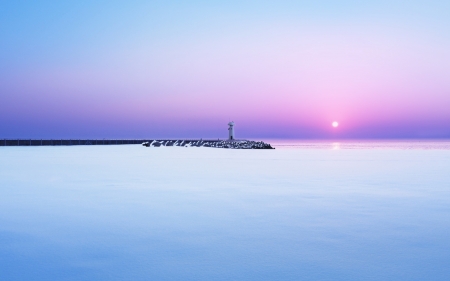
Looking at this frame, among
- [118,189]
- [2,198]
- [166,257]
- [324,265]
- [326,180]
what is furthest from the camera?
[326,180]

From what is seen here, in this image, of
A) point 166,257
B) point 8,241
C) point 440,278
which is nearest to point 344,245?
point 440,278

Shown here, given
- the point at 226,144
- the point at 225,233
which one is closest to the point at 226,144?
the point at 226,144

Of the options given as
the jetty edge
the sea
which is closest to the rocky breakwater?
the jetty edge

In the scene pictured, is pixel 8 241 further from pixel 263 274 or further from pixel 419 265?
pixel 419 265

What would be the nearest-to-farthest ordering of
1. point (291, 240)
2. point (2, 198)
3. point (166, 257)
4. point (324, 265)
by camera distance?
point (324, 265) → point (166, 257) → point (291, 240) → point (2, 198)

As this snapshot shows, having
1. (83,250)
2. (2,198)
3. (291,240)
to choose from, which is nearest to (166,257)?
(83,250)

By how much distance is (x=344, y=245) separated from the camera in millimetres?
5020

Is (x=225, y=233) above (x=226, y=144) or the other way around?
the other way around

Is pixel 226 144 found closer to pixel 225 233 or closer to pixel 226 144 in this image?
pixel 226 144

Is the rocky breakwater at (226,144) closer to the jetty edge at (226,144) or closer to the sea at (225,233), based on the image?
the jetty edge at (226,144)

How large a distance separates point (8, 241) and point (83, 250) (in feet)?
3.82

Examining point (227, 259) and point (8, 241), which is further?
point (8, 241)

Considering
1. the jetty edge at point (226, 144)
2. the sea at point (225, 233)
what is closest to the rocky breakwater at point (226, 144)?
the jetty edge at point (226, 144)

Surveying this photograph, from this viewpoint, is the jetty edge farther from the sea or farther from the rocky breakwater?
the sea
